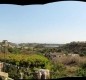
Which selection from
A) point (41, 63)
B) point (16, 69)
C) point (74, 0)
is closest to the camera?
point (74, 0)

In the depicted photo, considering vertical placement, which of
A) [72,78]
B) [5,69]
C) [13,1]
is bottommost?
[5,69]

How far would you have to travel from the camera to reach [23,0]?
35 cm

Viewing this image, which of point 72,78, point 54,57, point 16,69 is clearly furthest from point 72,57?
point 72,78

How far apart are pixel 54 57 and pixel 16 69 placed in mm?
4345

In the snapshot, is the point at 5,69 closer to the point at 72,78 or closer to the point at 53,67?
the point at 53,67

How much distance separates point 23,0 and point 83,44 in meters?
20.8

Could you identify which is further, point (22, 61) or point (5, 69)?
point (22, 61)

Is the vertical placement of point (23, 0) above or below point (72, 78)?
above

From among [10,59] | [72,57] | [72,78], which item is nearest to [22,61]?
[10,59]

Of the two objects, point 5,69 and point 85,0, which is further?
point 5,69

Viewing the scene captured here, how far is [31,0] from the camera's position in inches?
14.0

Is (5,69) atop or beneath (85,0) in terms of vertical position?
beneath

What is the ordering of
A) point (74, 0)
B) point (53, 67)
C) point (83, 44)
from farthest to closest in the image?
point (83, 44) → point (53, 67) → point (74, 0)

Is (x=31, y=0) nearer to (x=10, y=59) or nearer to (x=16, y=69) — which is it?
Result: (x=16, y=69)
